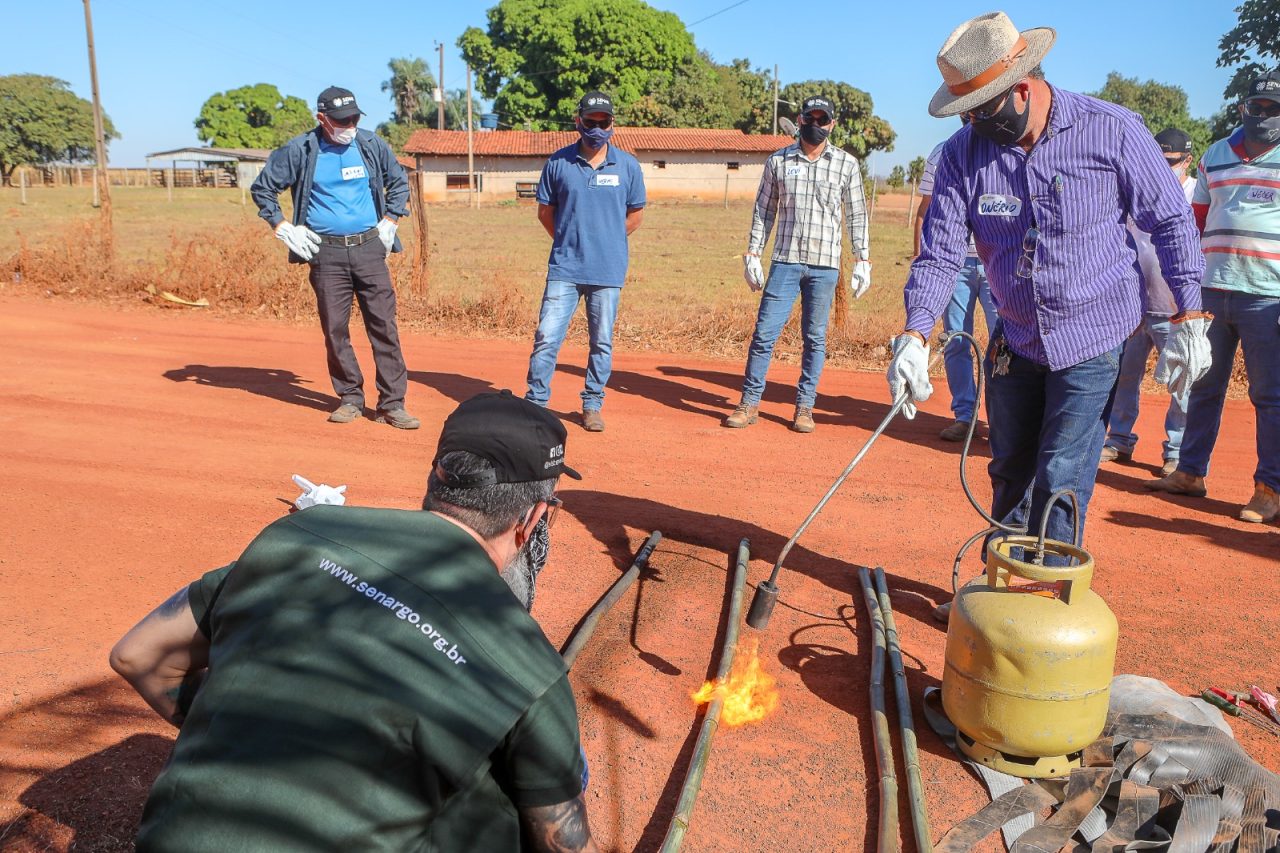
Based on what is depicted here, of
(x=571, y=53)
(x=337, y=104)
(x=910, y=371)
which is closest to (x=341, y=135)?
(x=337, y=104)

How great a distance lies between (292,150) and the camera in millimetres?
6836

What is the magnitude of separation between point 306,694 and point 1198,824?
252 centimetres

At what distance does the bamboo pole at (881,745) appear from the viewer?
9.51ft

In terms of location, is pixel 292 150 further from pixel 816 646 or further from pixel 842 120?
pixel 842 120

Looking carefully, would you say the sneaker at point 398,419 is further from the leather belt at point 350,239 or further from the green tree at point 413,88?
the green tree at point 413,88

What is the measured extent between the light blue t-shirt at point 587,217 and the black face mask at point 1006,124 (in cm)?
363

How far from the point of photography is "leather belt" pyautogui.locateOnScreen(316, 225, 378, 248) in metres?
6.94

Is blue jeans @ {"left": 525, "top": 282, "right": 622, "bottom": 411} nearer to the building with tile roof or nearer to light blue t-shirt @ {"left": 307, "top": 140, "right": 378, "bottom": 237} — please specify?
light blue t-shirt @ {"left": 307, "top": 140, "right": 378, "bottom": 237}

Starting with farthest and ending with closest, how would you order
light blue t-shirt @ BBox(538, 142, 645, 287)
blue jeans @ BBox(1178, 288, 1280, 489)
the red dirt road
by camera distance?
1. light blue t-shirt @ BBox(538, 142, 645, 287)
2. blue jeans @ BBox(1178, 288, 1280, 489)
3. the red dirt road

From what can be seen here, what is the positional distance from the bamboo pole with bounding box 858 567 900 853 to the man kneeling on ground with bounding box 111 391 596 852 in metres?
1.34

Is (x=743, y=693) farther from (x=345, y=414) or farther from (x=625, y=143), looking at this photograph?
(x=625, y=143)

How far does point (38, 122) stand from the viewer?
69812 mm

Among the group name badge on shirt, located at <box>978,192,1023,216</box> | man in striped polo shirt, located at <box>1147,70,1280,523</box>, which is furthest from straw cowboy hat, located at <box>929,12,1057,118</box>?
man in striped polo shirt, located at <box>1147,70,1280,523</box>

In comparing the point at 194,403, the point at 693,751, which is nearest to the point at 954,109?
the point at 693,751
